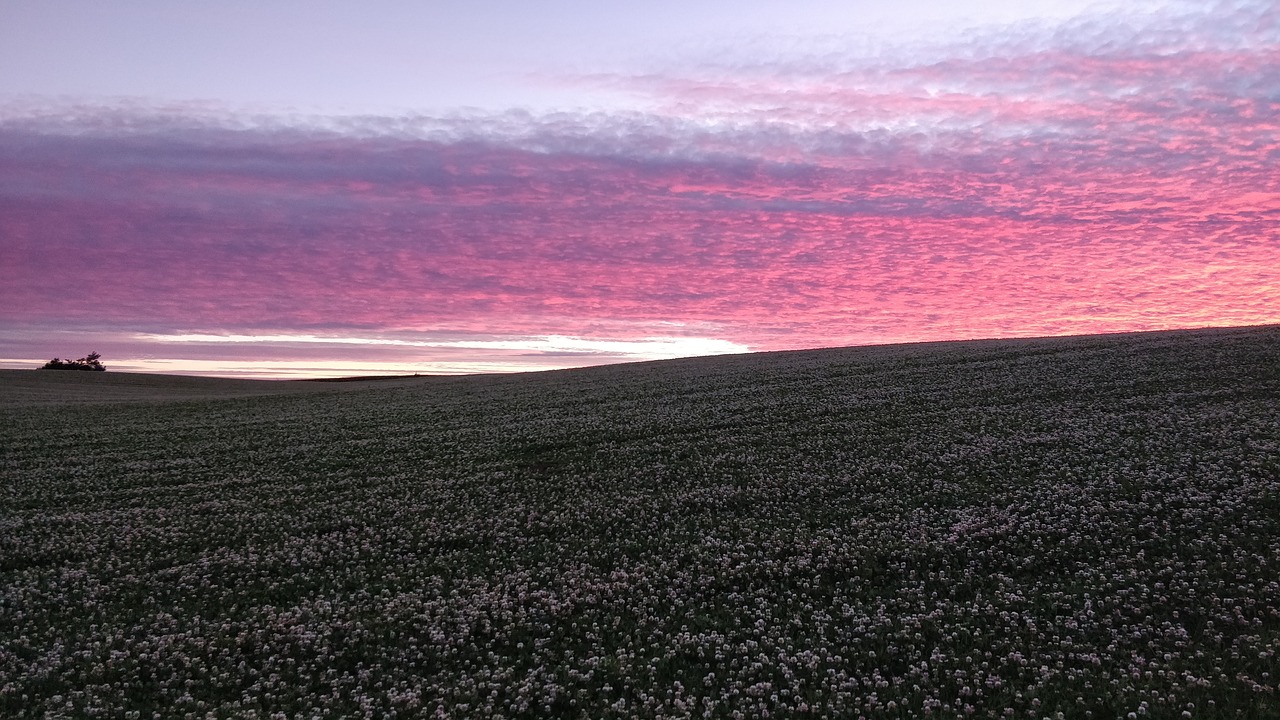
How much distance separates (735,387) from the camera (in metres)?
40.9

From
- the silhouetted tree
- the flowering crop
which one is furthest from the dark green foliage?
the flowering crop

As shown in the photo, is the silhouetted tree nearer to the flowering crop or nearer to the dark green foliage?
the dark green foliage

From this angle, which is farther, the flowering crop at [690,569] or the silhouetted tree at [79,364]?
the silhouetted tree at [79,364]

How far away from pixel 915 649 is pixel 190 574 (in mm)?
13608

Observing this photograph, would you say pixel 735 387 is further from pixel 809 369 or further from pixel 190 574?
pixel 190 574

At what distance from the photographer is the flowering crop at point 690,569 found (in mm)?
9766

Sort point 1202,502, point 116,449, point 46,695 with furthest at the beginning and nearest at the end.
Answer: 1. point 116,449
2. point 1202,502
3. point 46,695

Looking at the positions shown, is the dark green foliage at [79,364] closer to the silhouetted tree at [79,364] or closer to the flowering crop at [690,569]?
the silhouetted tree at [79,364]

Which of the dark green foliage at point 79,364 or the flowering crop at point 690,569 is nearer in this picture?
the flowering crop at point 690,569

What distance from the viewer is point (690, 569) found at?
14.0 metres

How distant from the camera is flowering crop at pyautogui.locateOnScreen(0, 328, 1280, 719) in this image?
32.0 feet

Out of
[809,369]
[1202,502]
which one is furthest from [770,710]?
[809,369]

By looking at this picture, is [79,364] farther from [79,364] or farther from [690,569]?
→ [690,569]

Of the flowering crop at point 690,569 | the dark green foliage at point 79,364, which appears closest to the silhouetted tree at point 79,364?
the dark green foliage at point 79,364
